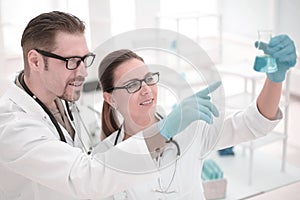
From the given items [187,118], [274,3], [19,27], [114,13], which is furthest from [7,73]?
[274,3]

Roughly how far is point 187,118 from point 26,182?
1.57ft

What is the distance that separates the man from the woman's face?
7 centimetres

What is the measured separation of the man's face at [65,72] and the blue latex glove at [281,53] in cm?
51

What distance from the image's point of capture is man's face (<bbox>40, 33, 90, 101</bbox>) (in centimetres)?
126

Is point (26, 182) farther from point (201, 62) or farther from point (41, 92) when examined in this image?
point (201, 62)

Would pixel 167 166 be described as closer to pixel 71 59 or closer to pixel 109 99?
pixel 109 99

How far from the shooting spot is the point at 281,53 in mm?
1346

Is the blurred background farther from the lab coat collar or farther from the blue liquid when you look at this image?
the blue liquid

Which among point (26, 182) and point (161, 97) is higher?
point (161, 97)

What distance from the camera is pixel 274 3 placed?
418 centimetres

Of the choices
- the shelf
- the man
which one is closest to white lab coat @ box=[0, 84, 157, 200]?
the man

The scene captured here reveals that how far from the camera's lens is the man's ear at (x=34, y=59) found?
1.27m

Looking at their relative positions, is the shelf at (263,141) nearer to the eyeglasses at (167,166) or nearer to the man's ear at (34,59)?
the eyeglasses at (167,166)

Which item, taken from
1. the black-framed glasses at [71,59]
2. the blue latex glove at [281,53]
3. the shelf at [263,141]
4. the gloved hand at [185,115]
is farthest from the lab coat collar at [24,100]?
the shelf at [263,141]
